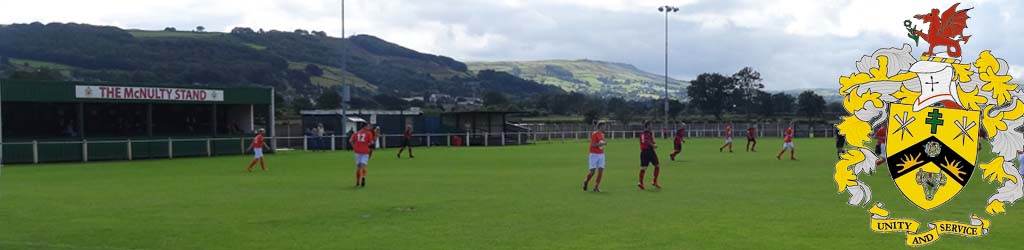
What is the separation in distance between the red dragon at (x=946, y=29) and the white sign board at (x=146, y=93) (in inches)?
1373

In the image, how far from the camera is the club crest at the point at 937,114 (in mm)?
8531

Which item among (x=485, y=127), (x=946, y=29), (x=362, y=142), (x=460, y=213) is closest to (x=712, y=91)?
(x=485, y=127)

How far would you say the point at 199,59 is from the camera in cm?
14762

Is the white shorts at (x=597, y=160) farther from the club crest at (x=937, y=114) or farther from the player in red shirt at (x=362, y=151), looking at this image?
the club crest at (x=937, y=114)

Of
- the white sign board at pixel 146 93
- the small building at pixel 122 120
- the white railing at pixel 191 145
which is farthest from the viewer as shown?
the white sign board at pixel 146 93

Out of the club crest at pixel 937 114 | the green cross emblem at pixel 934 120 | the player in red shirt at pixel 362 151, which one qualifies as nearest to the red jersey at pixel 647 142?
the player in red shirt at pixel 362 151

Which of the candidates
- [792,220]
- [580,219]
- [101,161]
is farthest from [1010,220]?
[101,161]

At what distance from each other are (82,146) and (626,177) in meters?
23.9

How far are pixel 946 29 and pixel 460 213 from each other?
7.79 m

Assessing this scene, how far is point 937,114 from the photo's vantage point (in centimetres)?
854

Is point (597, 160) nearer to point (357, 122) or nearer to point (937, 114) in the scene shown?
point (937, 114)

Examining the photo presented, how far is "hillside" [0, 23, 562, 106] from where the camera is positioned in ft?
391

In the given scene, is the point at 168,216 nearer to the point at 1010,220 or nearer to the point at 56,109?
the point at 1010,220

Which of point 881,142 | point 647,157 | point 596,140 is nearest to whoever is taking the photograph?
point 596,140
